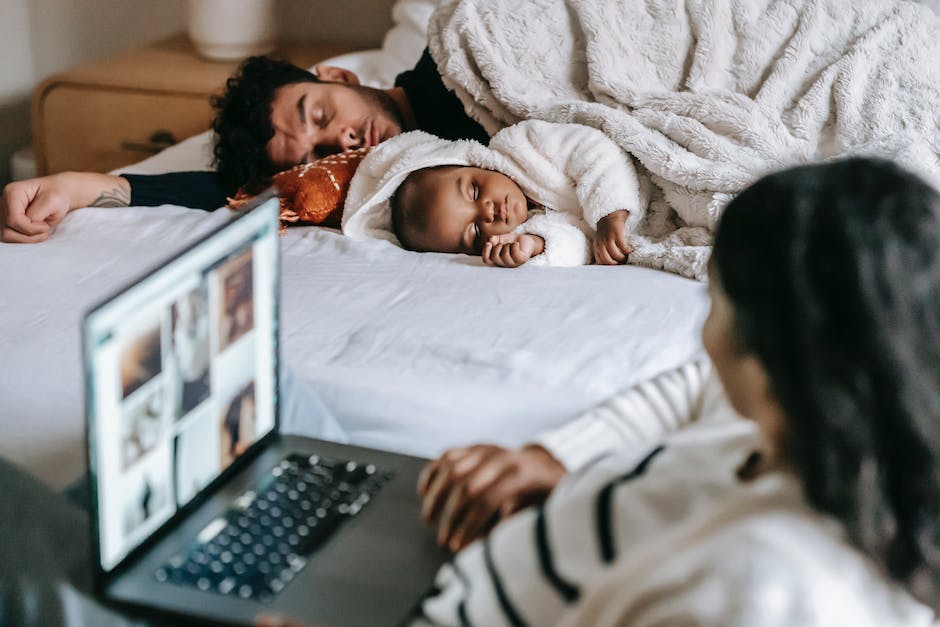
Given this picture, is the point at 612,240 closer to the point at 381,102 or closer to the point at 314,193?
the point at 314,193

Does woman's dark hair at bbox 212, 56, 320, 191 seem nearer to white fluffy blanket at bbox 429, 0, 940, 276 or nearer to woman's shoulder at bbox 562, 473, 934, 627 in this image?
white fluffy blanket at bbox 429, 0, 940, 276

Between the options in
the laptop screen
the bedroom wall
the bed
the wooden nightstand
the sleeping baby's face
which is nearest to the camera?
the laptop screen

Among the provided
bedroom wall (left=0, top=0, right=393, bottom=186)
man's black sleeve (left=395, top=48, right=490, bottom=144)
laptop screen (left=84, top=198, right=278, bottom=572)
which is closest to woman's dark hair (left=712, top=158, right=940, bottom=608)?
laptop screen (left=84, top=198, right=278, bottom=572)

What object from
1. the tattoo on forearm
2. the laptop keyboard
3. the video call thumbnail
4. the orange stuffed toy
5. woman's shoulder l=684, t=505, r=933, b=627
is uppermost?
woman's shoulder l=684, t=505, r=933, b=627

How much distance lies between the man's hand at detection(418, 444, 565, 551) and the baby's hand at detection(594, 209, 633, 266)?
0.73 meters

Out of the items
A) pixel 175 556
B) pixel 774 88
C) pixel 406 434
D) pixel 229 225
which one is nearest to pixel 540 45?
pixel 774 88

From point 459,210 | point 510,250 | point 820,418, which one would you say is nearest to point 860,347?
point 820,418

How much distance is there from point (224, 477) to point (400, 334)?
1.34 ft

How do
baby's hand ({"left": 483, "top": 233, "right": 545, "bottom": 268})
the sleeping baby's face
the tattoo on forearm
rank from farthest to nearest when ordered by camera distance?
the tattoo on forearm → the sleeping baby's face → baby's hand ({"left": 483, "top": 233, "right": 545, "bottom": 268})

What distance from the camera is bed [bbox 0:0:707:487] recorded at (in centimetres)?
108

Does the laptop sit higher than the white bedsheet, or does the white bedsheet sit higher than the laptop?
the laptop

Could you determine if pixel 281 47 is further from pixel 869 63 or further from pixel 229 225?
pixel 229 225

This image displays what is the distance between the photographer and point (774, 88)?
1696 millimetres

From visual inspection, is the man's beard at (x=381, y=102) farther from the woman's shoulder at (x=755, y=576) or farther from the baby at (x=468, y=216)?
the woman's shoulder at (x=755, y=576)
